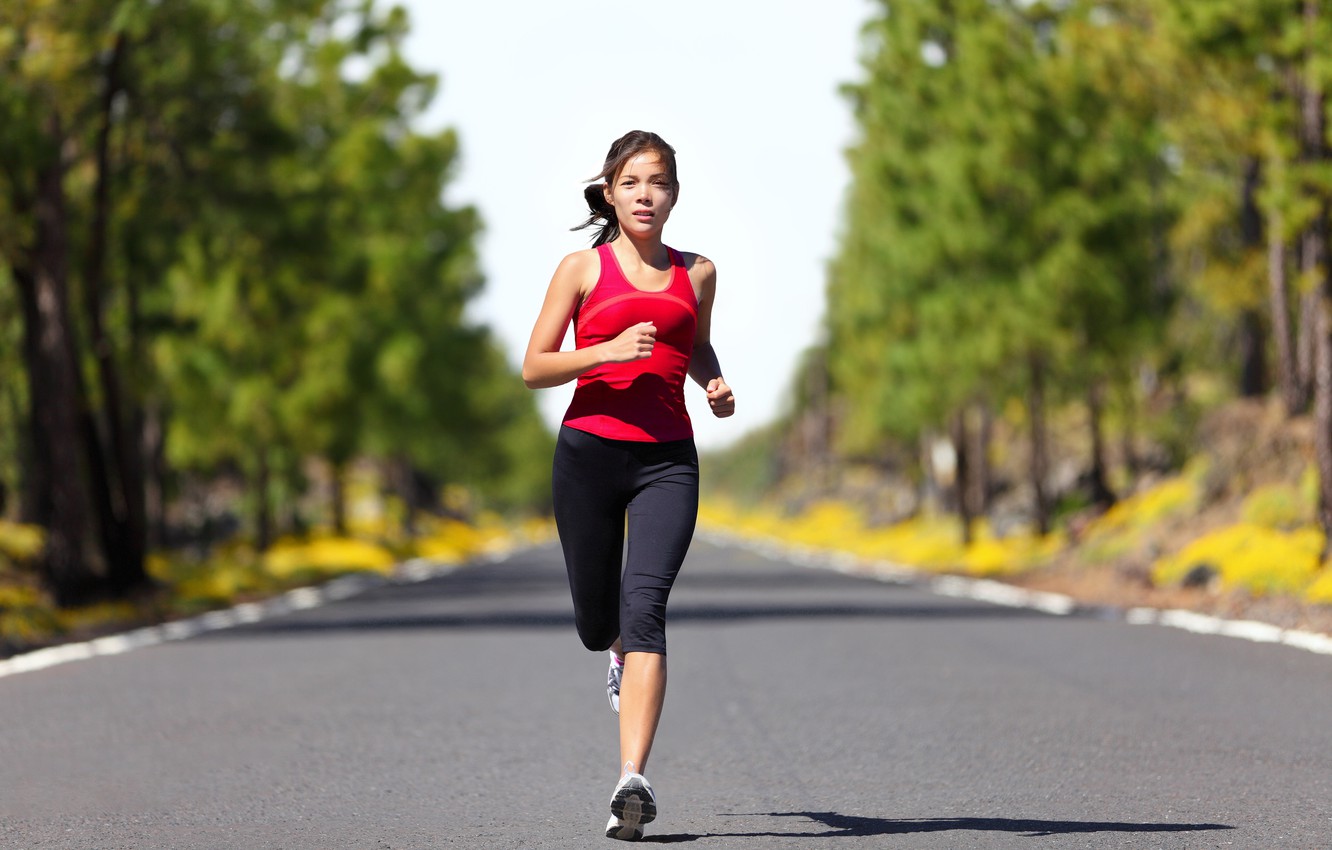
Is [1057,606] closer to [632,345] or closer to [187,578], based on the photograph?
[187,578]

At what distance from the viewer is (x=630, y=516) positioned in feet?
20.4

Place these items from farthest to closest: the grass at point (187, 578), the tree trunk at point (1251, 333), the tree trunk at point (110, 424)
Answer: the tree trunk at point (1251, 333), the tree trunk at point (110, 424), the grass at point (187, 578)

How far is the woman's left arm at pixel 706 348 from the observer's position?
6.38 metres

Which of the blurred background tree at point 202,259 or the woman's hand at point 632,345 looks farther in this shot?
the blurred background tree at point 202,259

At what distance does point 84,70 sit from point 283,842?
15983 mm

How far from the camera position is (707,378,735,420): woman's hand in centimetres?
633

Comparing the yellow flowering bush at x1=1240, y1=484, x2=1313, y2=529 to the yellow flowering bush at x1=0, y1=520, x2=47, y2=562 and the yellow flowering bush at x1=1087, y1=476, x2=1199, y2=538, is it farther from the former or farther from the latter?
the yellow flowering bush at x1=0, y1=520, x2=47, y2=562

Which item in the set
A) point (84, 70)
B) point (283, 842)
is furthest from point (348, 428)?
point (283, 842)

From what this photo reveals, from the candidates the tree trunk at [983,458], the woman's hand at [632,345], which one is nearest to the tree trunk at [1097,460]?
the tree trunk at [983,458]

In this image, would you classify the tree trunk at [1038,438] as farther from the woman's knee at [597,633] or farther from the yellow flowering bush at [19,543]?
the woman's knee at [597,633]

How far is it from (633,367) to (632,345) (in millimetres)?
359

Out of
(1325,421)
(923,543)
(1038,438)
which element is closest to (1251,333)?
(1038,438)

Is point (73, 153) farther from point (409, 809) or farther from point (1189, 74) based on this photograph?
point (409, 809)

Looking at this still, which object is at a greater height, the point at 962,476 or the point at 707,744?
the point at 707,744
